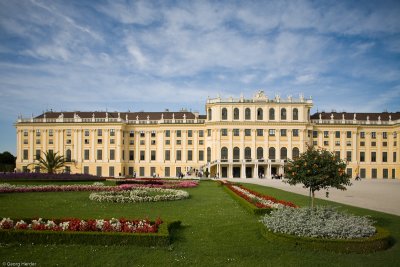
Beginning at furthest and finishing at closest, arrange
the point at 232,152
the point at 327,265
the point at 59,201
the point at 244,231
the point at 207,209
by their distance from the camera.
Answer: the point at 232,152 < the point at 59,201 < the point at 207,209 < the point at 244,231 < the point at 327,265

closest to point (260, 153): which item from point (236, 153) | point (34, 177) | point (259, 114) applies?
point (236, 153)

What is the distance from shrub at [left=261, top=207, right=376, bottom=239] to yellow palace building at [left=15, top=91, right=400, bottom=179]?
50.4 metres

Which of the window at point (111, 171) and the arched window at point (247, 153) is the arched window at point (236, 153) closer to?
the arched window at point (247, 153)

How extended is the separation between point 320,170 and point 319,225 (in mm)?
3375

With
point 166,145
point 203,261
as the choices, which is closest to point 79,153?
point 166,145

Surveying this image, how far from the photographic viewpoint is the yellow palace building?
210 ft

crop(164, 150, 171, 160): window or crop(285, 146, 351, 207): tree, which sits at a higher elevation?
crop(285, 146, 351, 207): tree

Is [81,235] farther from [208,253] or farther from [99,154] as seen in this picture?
[99,154]

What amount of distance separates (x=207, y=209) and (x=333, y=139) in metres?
53.5

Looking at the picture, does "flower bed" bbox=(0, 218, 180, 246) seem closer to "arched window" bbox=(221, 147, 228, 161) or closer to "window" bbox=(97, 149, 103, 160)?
"arched window" bbox=(221, 147, 228, 161)

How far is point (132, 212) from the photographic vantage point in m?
17.7

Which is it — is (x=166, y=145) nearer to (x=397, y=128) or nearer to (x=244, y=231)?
(x=397, y=128)

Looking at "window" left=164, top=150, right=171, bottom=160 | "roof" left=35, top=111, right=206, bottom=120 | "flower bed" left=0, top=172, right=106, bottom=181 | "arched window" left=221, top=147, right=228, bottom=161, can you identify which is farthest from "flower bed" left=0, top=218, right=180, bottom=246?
"roof" left=35, top=111, right=206, bottom=120

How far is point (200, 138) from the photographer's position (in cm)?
6775
